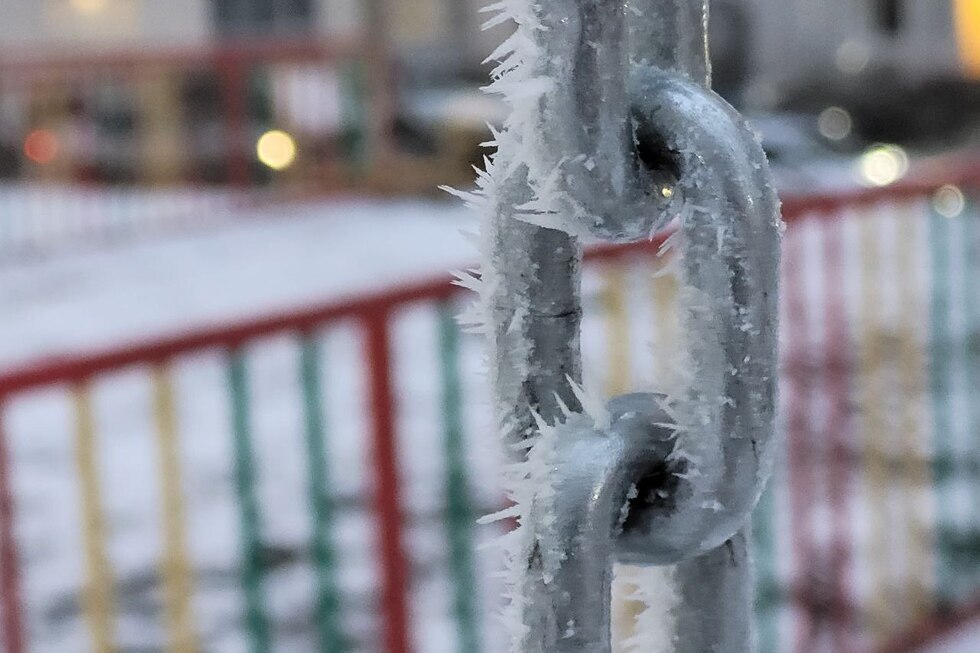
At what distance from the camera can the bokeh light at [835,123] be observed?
51.8ft

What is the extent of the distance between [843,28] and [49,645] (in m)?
15.6

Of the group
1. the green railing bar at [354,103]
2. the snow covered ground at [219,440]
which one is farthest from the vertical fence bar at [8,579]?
the green railing bar at [354,103]

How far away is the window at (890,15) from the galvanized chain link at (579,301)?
1764cm

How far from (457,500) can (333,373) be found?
323cm

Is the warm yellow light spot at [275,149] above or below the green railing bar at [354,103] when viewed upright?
below

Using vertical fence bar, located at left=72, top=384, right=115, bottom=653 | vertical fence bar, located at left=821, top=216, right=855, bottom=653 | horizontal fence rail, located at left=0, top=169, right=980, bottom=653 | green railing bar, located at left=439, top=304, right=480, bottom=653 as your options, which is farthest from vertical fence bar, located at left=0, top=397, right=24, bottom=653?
vertical fence bar, located at left=821, top=216, right=855, bottom=653

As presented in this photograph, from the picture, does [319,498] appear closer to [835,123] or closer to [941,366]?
[941,366]

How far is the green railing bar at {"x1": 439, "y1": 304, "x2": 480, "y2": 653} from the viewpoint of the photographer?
3.18 metres

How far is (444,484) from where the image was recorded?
4137 mm

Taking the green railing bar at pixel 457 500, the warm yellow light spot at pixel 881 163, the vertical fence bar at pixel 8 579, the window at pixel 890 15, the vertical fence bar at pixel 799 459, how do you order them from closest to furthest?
the vertical fence bar at pixel 8 579, the green railing bar at pixel 457 500, the vertical fence bar at pixel 799 459, the warm yellow light spot at pixel 881 163, the window at pixel 890 15

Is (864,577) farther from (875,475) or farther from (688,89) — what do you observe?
(688,89)

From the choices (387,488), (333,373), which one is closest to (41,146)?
(333,373)

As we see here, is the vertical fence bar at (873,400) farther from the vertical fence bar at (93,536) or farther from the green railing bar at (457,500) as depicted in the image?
the vertical fence bar at (93,536)

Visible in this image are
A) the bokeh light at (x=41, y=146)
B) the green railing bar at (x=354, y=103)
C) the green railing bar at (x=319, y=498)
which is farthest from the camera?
the green railing bar at (x=354, y=103)
